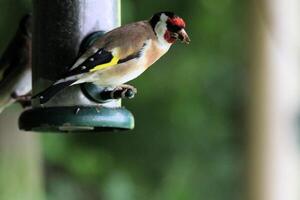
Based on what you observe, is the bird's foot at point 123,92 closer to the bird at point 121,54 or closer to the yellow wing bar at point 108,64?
the bird at point 121,54

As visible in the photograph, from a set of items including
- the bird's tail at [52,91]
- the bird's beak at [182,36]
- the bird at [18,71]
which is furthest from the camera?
the bird at [18,71]

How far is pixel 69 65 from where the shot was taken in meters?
5.71

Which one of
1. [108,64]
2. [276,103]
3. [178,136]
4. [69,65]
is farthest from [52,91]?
[178,136]

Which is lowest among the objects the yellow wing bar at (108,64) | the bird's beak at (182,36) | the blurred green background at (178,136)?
the blurred green background at (178,136)

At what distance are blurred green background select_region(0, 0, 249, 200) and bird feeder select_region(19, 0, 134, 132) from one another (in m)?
4.24

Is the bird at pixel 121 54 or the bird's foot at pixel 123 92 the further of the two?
the bird's foot at pixel 123 92

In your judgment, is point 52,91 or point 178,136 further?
point 178,136

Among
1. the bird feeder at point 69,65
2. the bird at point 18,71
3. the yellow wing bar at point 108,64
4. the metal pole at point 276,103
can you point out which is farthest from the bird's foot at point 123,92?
the metal pole at point 276,103

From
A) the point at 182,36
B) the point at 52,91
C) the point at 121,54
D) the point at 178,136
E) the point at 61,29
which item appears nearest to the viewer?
the point at 52,91

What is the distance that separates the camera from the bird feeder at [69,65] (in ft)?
17.9

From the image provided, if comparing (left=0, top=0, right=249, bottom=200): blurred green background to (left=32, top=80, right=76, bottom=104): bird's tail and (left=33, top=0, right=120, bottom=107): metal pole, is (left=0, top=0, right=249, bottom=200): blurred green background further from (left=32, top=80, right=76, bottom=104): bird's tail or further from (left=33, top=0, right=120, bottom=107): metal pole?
(left=32, top=80, right=76, bottom=104): bird's tail

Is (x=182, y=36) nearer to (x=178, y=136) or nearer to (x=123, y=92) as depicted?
(x=123, y=92)

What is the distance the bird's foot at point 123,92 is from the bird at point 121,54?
0.05ft

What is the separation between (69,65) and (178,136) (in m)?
5.82
